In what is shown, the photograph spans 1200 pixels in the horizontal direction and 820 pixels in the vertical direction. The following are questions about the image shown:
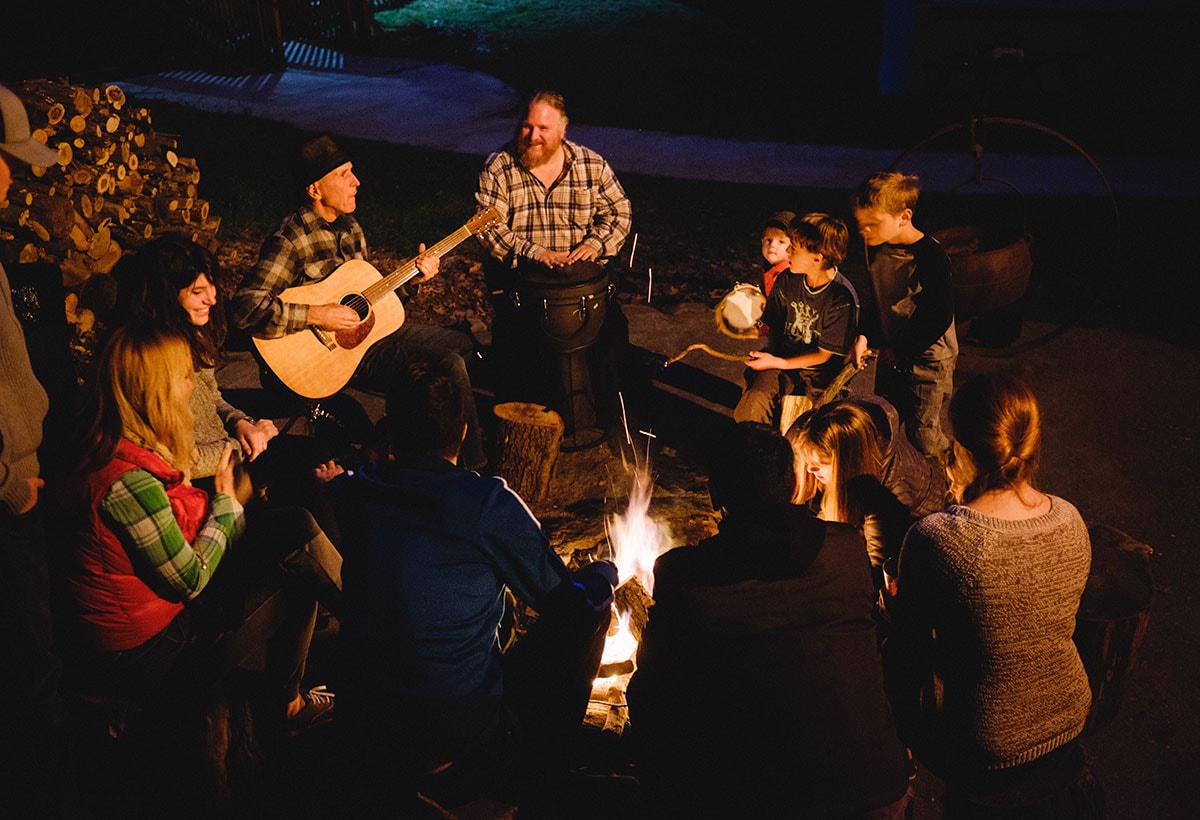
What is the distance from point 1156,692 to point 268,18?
52.6ft

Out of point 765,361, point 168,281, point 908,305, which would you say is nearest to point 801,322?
point 765,361

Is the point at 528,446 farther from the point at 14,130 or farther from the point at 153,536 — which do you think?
the point at 14,130

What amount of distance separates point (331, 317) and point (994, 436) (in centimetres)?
365

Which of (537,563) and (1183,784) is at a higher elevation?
(537,563)

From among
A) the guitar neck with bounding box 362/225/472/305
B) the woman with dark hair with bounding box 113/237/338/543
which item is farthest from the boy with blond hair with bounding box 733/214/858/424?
the woman with dark hair with bounding box 113/237/338/543

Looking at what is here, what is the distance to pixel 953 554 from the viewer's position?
2832 mm

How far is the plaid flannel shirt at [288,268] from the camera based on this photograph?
200 inches

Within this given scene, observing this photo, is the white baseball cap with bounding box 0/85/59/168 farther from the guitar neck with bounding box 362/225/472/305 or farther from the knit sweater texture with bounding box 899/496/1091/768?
the knit sweater texture with bounding box 899/496/1091/768

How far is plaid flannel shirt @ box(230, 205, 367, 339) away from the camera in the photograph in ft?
16.6

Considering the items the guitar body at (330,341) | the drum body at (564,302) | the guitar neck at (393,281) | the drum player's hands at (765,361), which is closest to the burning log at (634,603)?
the drum player's hands at (765,361)

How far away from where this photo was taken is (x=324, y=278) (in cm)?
539

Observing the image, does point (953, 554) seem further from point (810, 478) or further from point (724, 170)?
point (724, 170)

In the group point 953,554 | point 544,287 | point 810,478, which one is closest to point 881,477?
point 810,478

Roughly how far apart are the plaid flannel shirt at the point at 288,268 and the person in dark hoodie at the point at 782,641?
315cm
